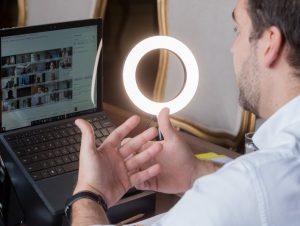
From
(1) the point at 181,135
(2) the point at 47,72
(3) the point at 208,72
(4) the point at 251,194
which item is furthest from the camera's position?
(3) the point at 208,72

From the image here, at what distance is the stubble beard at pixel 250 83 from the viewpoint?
3.95ft

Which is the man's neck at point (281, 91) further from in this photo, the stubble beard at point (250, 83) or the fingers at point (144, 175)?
the fingers at point (144, 175)

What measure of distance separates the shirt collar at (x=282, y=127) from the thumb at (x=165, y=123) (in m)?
0.27

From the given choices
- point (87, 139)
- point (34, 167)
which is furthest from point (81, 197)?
point (34, 167)

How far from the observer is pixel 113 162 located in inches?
51.4

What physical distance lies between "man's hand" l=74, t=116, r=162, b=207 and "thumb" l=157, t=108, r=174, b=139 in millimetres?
68

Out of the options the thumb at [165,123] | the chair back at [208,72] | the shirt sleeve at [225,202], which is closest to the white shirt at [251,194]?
the shirt sleeve at [225,202]

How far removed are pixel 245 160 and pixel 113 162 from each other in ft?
1.25

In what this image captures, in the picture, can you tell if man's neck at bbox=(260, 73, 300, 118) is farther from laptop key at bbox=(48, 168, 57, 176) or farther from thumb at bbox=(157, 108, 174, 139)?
laptop key at bbox=(48, 168, 57, 176)

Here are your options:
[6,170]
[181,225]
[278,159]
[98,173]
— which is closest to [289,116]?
[278,159]

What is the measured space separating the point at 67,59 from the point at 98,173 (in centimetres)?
42

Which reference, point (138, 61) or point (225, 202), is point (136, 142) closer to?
point (138, 61)

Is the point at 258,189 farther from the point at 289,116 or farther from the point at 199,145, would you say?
the point at 199,145

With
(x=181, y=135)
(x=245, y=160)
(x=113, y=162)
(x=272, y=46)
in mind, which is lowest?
(x=181, y=135)
